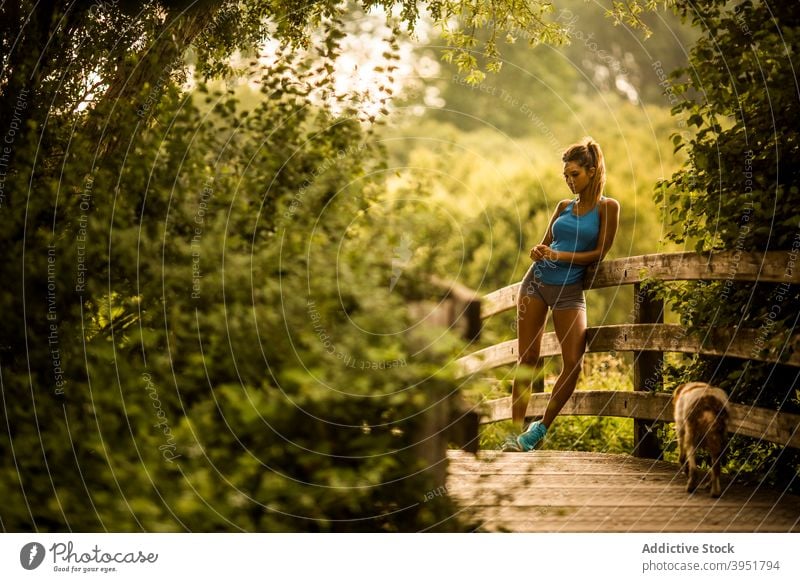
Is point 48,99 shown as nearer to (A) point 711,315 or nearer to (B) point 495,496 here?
(B) point 495,496

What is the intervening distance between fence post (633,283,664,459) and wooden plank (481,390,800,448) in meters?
0.06

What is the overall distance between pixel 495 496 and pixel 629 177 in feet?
29.1

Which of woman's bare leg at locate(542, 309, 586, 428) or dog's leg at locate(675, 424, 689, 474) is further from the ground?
woman's bare leg at locate(542, 309, 586, 428)

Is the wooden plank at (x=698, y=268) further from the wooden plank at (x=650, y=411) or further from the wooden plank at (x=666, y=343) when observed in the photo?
the wooden plank at (x=650, y=411)

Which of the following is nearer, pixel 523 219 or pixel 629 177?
pixel 523 219

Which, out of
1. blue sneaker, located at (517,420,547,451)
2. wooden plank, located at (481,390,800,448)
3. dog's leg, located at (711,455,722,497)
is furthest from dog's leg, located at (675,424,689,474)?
blue sneaker, located at (517,420,547,451)

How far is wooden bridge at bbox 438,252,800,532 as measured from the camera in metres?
3.34

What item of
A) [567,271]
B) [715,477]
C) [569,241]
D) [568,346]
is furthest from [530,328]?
[715,477]

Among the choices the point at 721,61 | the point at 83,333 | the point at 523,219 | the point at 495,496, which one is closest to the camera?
the point at 495,496

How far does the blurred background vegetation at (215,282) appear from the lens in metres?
2.58

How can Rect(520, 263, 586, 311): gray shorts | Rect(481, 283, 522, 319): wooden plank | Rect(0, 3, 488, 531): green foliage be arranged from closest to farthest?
Rect(0, 3, 488, 531): green foliage, Rect(520, 263, 586, 311): gray shorts, Rect(481, 283, 522, 319): wooden plank

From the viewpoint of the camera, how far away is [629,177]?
11.0m

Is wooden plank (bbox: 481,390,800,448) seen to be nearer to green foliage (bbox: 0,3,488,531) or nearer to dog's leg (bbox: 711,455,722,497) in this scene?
dog's leg (bbox: 711,455,722,497)
